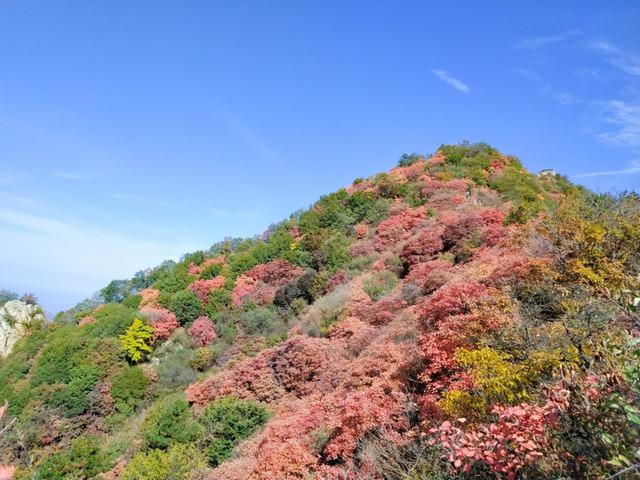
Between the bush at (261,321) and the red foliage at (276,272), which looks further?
the red foliage at (276,272)

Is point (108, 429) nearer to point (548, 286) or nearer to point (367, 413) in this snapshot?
point (367, 413)

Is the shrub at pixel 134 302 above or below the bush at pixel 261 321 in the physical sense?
below

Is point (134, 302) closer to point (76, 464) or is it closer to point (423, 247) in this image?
point (76, 464)

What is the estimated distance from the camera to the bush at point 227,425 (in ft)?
49.2

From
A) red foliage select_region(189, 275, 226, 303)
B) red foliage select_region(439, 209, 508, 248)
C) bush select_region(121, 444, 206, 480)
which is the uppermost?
red foliage select_region(439, 209, 508, 248)

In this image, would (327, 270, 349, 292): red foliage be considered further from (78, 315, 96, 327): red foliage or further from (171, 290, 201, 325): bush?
(78, 315, 96, 327): red foliage

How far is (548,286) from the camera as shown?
11.5m

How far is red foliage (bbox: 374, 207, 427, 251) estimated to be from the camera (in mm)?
29438

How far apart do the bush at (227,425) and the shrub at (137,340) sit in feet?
50.2

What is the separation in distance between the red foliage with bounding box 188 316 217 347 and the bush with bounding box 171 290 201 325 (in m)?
1.06

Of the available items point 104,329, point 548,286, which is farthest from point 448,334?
point 104,329

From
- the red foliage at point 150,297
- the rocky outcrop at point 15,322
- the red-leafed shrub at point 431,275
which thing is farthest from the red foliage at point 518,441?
the rocky outcrop at point 15,322

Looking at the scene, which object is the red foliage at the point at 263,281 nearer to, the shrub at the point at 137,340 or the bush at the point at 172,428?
the shrub at the point at 137,340

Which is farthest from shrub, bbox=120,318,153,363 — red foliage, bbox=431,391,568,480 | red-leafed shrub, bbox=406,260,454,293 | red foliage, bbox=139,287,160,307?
red foliage, bbox=431,391,568,480
